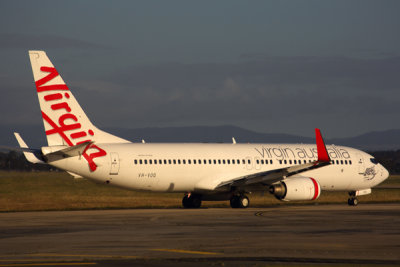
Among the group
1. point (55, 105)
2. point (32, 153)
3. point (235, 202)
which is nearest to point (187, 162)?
point (235, 202)

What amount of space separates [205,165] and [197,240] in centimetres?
1895

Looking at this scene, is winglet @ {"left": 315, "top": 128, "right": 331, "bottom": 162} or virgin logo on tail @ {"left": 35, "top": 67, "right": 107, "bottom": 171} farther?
winglet @ {"left": 315, "top": 128, "right": 331, "bottom": 162}

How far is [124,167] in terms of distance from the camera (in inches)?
1455

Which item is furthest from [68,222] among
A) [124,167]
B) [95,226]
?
[124,167]

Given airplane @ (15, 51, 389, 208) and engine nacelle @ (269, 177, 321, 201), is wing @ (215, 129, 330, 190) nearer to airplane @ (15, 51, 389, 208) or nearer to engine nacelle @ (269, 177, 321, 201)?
airplane @ (15, 51, 389, 208)

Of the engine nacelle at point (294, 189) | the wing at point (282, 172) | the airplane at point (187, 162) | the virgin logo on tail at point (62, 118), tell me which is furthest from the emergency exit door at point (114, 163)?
the engine nacelle at point (294, 189)

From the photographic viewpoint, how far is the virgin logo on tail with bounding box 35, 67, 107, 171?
3534 cm

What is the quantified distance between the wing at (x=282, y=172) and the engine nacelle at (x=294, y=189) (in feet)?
1.47

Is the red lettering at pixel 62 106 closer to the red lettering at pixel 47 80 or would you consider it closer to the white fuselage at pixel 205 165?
the red lettering at pixel 47 80

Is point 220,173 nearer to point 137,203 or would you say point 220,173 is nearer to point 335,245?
point 137,203

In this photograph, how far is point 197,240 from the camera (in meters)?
21.3

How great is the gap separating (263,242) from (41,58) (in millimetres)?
18952

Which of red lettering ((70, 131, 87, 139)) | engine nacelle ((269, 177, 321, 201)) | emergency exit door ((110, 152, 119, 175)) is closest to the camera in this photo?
red lettering ((70, 131, 87, 139))

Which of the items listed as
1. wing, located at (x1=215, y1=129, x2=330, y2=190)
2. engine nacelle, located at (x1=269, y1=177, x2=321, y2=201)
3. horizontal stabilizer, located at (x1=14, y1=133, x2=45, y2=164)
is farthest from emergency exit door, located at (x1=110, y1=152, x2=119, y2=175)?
engine nacelle, located at (x1=269, y1=177, x2=321, y2=201)
